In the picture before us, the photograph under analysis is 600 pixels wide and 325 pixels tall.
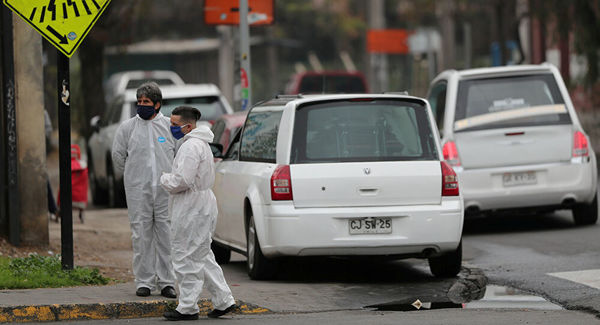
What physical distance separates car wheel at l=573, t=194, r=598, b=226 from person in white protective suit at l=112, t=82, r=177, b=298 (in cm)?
634

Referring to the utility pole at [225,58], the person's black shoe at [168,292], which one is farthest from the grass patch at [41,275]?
the utility pole at [225,58]

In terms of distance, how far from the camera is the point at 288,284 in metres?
11.0

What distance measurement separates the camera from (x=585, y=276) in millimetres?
10859

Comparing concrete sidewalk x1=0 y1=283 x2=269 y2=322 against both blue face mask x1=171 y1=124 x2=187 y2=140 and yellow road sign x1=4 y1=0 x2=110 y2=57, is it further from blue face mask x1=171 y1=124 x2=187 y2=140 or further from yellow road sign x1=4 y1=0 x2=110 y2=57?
yellow road sign x1=4 y1=0 x2=110 y2=57

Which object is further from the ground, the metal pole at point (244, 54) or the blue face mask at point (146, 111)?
the metal pole at point (244, 54)

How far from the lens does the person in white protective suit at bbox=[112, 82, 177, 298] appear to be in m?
9.90

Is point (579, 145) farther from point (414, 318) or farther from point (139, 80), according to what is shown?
point (139, 80)

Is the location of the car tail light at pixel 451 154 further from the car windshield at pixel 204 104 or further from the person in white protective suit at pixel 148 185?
the person in white protective suit at pixel 148 185

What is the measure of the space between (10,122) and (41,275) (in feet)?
8.09

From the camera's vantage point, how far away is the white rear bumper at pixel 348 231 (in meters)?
10.7

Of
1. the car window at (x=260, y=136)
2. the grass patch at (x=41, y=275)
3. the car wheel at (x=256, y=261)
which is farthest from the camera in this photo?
the car window at (x=260, y=136)

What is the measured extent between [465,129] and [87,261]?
14.4 feet

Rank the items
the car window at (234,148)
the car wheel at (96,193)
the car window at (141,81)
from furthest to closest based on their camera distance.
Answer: the car window at (141,81) < the car wheel at (96,193) < the car window at (234,148)

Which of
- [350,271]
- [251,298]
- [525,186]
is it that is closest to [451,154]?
[525,186]
